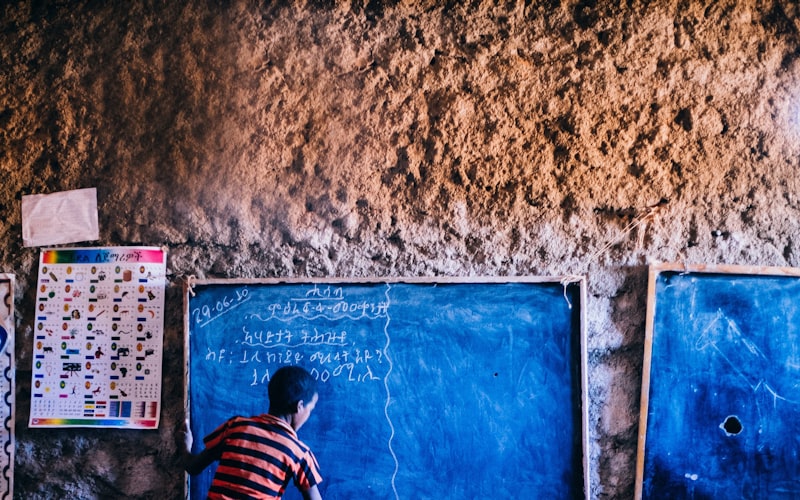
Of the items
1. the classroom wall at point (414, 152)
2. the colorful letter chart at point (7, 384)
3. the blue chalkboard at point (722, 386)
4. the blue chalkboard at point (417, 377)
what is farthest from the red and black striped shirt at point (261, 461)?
the blue chalkboard at point (722, 386)

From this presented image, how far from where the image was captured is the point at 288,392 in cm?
184

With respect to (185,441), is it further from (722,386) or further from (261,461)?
(722,386)

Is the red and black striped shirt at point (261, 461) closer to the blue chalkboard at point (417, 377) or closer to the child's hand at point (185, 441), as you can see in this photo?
the child's hand at point (185, 441)

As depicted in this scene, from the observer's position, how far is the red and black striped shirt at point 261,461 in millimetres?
1710

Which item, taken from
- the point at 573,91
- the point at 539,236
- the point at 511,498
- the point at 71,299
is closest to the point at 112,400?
the point at 71,299

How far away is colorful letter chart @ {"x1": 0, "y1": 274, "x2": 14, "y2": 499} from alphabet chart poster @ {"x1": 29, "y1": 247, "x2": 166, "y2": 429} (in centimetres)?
11

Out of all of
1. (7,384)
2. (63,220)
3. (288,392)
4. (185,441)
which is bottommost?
(185,441)

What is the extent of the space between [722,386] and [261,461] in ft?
5.87

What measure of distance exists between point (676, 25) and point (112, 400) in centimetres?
287

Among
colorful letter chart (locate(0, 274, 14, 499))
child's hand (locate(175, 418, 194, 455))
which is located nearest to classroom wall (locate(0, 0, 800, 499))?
colorful letter chart (locate(0, 274, 14, 499))

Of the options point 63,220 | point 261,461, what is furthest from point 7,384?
point 261,461

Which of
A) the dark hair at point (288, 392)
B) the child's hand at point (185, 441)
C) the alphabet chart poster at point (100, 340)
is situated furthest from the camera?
the alphabet chart poster at point (100, 340)

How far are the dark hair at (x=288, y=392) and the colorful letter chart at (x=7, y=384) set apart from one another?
134cm

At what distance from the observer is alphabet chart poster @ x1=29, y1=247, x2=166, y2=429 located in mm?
2328
